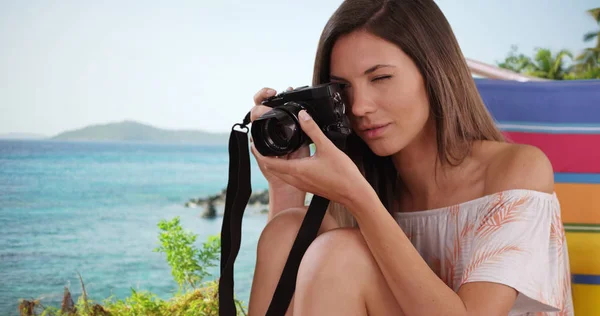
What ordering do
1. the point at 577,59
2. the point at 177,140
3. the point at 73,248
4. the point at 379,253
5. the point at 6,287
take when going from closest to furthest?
the point at 379,253 < the point at 6,287 < the point at 73,248 < the point at 177,140 < the point at 577,59

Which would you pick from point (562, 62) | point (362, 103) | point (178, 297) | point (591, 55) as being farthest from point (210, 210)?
point (591, 55)

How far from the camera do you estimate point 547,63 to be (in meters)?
8.60

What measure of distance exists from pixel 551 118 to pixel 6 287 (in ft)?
7.48

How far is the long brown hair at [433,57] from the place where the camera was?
48.8 inches

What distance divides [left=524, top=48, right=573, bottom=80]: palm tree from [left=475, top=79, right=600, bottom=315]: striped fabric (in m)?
6.87

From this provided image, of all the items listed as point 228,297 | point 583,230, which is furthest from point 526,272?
point 228,297

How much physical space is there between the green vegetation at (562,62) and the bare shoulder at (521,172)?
6057 mm

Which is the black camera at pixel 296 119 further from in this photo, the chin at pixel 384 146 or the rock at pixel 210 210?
the rock at pixel 210 210

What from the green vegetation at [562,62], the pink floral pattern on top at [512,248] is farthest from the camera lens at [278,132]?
the green vegetation at [562,62]

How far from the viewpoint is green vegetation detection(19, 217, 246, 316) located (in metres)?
2.56

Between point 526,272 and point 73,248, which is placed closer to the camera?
point 526,272

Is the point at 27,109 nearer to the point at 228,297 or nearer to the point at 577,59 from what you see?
the point at 228,297

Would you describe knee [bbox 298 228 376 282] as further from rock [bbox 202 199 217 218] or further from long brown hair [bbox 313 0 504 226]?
rock [bbox 202 199 217 218]

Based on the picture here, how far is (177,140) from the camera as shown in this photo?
441cm
